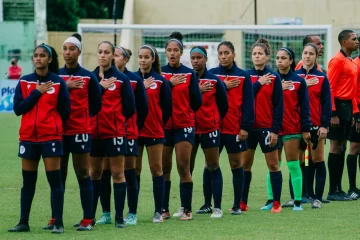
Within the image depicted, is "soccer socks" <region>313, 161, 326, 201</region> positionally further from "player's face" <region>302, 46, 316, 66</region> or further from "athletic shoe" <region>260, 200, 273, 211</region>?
"player's face" <region>302, 46, 316, 66</region>

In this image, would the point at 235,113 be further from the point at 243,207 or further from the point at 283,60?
the point at 243,207

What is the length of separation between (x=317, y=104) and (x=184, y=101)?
2476mm

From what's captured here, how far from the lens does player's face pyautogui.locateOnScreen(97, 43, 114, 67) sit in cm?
1234

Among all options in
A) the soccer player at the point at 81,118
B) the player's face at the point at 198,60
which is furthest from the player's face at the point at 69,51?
the player's face at the point at 198,60

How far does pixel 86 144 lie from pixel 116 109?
1.99 ft

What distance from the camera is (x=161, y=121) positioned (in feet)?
42.8

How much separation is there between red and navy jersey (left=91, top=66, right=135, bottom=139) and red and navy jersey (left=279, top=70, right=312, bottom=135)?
106 inches

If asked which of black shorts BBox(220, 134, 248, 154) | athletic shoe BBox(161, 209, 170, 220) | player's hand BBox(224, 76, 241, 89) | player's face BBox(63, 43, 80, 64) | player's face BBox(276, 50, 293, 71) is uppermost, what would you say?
player's face BBox(63, 43, 80, 64)

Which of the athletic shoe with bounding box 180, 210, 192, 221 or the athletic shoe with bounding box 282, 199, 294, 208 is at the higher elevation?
the athletic shoe with bounding box 180, 210, 192, 221

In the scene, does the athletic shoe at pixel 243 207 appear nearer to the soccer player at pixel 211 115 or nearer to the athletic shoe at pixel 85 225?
the soccer player at pixel 211 115

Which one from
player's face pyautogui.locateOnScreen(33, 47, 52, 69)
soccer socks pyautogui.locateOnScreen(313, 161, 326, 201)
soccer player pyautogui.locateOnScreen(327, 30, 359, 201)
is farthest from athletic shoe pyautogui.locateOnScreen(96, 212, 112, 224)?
soccer player pyautogui.locateOnScreen(327, 30, 359, 201)

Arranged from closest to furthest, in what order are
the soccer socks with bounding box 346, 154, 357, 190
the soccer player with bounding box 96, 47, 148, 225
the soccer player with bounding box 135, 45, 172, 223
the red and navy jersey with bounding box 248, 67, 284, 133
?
the soccer player with bounding box 96, 47, 148, 225, the soccer player with bounding box 135, 45, 172, 223, the red and navy jersey with bounding box 248, 67, 284, 133, the soccer socks with bounding box 346, 154, 357, 190

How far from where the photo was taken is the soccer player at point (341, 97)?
16.0 meters

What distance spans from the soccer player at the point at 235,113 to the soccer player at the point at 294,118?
2.29 feet
